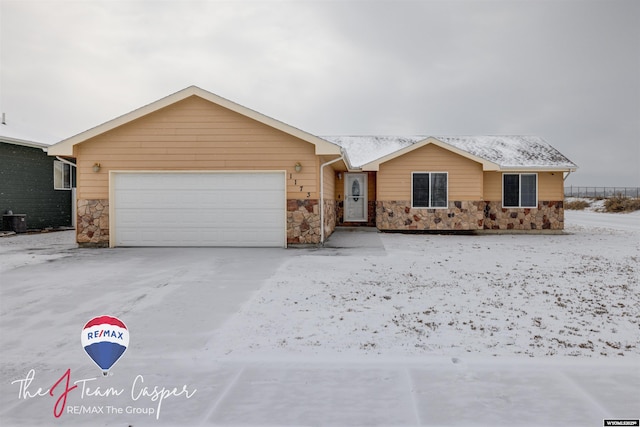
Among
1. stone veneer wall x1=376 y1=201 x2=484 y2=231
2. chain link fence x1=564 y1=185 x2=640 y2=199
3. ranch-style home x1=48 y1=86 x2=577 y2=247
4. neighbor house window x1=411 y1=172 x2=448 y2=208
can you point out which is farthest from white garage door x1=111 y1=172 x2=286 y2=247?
chain link fence x1=564 y1=185 x2=640 y2=199

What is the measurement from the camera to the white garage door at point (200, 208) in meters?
12.0

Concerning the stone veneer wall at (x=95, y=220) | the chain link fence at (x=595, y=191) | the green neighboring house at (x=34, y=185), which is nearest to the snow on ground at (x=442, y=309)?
the stone veneer wall at (x=95, y=220)

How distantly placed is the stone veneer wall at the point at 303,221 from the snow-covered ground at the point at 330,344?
3408 mm

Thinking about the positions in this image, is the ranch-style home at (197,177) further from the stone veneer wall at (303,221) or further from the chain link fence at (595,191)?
the chain link fence at (595,191)

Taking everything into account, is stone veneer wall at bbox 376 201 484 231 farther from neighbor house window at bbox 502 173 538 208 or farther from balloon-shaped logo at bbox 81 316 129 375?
balloon-shaped logo at bbox 81 316 129 375

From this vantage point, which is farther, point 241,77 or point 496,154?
point 241,77

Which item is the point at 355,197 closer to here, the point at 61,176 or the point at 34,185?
the point at 61,176

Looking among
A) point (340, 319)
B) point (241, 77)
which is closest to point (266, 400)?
point (340, 319)

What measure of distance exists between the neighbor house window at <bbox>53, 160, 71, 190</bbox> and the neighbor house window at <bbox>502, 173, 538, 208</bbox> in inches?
771

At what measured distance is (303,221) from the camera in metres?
12.1

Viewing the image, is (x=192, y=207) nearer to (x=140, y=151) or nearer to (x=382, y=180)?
(x=140, y=151)

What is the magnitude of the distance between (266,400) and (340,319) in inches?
82.2

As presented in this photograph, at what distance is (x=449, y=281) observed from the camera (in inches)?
285

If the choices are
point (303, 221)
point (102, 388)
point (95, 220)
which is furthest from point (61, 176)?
point (102, 388)
